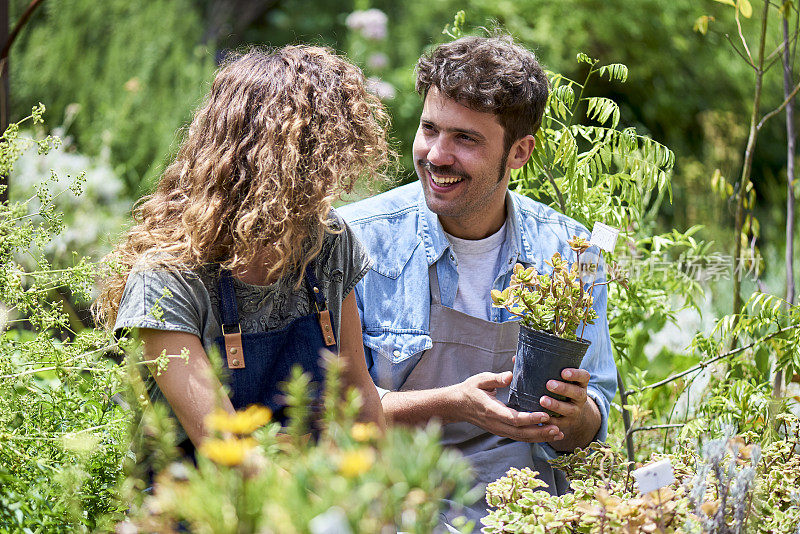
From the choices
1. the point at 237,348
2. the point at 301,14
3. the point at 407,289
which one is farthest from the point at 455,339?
the point at 301,14

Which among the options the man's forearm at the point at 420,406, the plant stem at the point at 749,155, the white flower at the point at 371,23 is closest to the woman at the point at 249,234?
the man's forearm at the point at 420,406

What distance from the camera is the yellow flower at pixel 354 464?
78cm

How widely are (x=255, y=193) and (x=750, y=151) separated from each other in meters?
1.46

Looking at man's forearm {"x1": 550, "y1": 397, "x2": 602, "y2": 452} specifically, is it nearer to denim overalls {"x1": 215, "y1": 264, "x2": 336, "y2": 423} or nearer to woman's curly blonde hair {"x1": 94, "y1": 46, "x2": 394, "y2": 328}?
denim overalls {"x1": 215, "y1": 264, "x2": 336, "y2": 423}

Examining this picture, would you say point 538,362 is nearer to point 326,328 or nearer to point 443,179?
point 326,328

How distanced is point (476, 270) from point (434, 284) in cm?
14

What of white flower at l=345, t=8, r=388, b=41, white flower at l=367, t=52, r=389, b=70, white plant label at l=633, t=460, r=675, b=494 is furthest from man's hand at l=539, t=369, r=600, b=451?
white flower at l=367, t=52, r=389, b=70

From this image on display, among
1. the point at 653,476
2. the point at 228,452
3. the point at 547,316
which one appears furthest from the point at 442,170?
the point at 228,452

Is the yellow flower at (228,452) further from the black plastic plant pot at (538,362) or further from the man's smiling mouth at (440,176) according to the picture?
the man's smiling mouth at (440,176)

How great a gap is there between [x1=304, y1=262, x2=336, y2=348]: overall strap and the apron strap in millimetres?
477

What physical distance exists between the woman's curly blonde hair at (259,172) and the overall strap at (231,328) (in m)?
0.06

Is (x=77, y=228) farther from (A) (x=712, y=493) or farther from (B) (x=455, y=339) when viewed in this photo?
(A) (x=712, y=493)

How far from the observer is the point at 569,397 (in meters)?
1.78

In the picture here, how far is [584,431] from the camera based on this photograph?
1.97m
